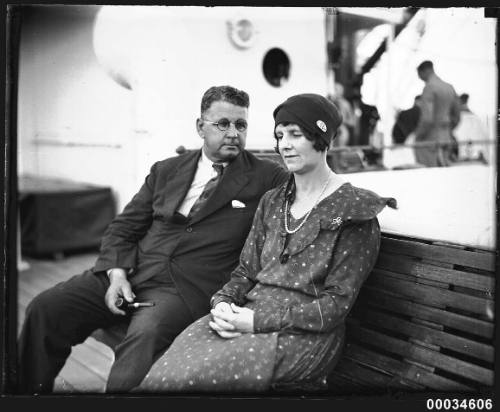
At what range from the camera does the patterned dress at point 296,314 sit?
1870mm

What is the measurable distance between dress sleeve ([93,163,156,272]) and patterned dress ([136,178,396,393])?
697 mm

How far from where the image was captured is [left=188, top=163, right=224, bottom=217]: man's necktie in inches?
100

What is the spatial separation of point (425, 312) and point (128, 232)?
1.50 metres

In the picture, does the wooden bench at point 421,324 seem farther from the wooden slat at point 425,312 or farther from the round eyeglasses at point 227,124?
the round eyeglasses at point 227,124

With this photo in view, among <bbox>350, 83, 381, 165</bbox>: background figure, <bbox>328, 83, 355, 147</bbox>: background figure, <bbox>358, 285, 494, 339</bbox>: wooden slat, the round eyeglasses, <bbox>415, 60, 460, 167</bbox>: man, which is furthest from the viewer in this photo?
<bbox>328, 83, 355, 147</bbox>: background figure

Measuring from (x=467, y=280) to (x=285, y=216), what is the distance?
0.71m

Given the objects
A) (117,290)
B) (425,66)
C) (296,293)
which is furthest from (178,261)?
(425,66)

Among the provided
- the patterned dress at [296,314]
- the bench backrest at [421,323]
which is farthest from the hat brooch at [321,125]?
the bench backrest at [421,323]

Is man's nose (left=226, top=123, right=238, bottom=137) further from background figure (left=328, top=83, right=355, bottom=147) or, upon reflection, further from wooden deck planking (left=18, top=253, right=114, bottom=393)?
background figure (left=328, top=83, right=355, bottom=147)

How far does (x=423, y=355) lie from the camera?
6.40 ft

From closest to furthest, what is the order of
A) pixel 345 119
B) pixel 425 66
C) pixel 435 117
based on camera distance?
pixel 425 66 < pixel 435 117 < pixel 345 119

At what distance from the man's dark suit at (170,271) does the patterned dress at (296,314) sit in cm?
38

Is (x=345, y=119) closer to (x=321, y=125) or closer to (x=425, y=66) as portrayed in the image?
(x=425, y=66)

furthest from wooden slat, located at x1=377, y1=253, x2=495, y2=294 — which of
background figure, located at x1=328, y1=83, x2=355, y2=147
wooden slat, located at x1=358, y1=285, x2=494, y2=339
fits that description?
background figure, located at x1=328, y1=83, x2=355, y2=147
